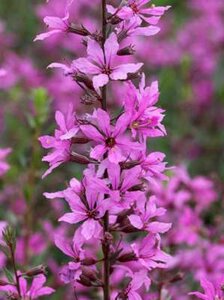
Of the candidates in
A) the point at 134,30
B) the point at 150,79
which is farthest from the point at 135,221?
the point at 150,79

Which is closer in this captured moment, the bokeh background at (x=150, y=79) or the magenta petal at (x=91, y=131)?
the magenta petal at (x=91, y=131)

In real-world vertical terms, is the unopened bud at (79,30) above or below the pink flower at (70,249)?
above

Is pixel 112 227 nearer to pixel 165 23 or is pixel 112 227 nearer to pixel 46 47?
pixel 46 47

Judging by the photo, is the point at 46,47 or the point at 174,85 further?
the point at 46,47

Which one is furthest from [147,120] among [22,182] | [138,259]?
[22,182]

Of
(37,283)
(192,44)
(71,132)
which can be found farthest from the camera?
(192,44)

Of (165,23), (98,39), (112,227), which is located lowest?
(165,23)

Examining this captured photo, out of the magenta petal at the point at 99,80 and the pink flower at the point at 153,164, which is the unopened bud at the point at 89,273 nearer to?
the pink flower at the point at 153,164

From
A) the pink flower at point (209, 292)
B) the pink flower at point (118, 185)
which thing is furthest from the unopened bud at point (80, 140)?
the pink flower at point (209, 292)
